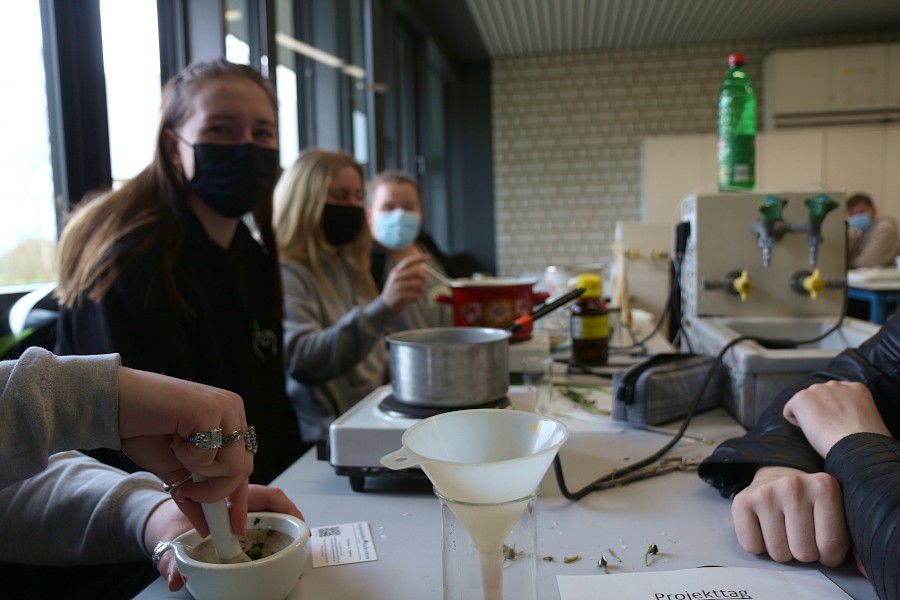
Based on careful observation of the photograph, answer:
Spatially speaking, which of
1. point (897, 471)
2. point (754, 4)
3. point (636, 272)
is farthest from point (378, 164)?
point (897, 471)

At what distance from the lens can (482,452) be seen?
0.62m

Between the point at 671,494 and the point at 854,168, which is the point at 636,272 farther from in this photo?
the point at 854,168

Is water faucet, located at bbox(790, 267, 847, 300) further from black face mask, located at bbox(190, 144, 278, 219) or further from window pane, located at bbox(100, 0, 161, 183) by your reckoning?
window pane, located at bbox(100, 0, 161, 183)

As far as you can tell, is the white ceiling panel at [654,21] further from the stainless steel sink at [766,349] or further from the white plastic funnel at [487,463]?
the white plastic funnel at [487,463]

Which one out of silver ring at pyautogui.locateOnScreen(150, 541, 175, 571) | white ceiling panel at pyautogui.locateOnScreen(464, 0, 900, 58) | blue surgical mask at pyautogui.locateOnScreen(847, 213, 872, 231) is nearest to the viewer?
silver ring at pyautogui.locateOnScreen(150, 541, 175, 571)

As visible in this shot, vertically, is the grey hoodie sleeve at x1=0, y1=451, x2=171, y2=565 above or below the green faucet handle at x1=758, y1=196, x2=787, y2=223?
below

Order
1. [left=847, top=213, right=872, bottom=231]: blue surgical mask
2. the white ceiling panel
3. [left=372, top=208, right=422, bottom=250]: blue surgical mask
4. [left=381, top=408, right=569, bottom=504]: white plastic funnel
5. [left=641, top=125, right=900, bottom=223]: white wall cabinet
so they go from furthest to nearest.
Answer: [left=641, top=125, right=900, bottom=223]: white wall cabinet < the white ceiling panel < [left=847, top=213, right=872, bottom=231]: blue surgical mask < [left=372, top=208, right=422, bottom=250]: blue surgical mask < [left=381, top=408, right=569, bottom=504]: white plastic funnel

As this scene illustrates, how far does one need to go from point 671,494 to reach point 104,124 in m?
1.73

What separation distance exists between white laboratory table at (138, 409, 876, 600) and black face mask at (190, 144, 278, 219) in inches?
27.6

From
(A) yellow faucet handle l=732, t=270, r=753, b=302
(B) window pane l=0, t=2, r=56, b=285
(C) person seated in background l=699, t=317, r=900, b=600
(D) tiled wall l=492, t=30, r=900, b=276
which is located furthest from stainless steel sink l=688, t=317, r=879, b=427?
(D) tiled wall l=492, t=30, r=900, b=276

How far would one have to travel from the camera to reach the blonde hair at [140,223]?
1.31 metres

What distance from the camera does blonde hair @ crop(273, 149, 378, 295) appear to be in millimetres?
2119

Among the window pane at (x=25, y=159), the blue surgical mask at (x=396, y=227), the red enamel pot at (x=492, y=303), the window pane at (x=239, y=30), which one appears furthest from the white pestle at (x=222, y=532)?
the window pane at (x=239, y=30)

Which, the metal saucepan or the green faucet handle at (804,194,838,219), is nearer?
the metal saucepan
